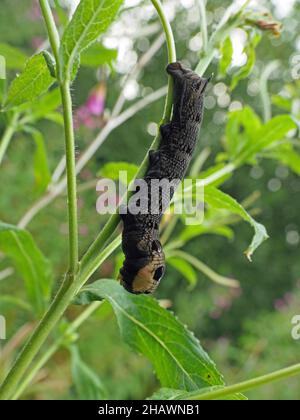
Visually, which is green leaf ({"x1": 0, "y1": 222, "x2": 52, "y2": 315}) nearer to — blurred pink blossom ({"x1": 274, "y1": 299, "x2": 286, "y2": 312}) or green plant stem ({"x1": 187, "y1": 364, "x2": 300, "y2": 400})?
green plant stem ({"x1": 187, "y1": 364, "x2": 300, "y2": 400})

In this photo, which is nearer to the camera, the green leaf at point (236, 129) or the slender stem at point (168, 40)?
the slender stem at point (168, 40)

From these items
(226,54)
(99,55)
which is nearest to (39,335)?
(226,54)

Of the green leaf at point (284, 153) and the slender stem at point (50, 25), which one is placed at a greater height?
the green leaf at point (284, 153)

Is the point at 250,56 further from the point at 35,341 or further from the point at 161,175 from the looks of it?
the point at 35,341

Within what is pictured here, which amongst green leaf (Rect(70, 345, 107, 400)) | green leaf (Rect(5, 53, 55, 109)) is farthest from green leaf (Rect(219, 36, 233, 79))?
green leaf (Rect(70, 345, 107, 400))

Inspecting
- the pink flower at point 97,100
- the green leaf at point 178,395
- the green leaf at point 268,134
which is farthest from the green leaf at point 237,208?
the pink flower at point 97,100

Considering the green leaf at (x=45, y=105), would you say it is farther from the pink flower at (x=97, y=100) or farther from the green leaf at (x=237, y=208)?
the pink flower at (x=97, y=100)
